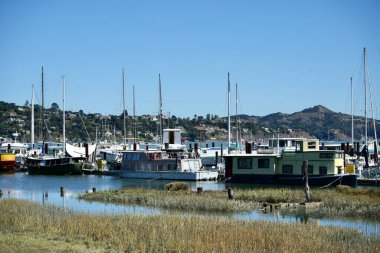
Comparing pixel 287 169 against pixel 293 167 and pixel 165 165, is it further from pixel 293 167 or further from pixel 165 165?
pixel 165 165

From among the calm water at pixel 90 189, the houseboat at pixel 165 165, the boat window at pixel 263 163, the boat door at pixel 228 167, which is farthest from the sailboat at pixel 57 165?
the boat window at pixel 263 163

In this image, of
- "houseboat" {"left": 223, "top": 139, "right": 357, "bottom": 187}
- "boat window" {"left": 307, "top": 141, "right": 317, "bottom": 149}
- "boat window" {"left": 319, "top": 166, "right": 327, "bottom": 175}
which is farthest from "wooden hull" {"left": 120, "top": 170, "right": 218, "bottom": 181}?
"boat window" {"left": 319, "top": 166, "right": 327, "bottom": 175}

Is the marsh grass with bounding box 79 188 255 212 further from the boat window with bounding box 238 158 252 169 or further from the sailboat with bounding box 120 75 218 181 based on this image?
the sailboat with bounding box 120 75 218 181

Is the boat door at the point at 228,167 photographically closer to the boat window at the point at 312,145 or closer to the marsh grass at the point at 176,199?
the boat window at the point at 312,145

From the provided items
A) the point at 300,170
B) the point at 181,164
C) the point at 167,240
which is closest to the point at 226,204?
the point at 167,240

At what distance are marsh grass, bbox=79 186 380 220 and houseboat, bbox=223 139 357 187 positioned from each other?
11.6m

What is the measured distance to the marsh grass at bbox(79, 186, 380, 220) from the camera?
120 ft

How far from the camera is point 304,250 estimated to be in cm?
2270

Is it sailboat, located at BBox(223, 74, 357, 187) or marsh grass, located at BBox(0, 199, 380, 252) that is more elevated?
sailboat, located at BBox(223, 74, 357, 187)

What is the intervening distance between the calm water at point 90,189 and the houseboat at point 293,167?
2.71 m

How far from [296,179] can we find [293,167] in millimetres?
1432

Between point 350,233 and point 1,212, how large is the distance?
17.4m

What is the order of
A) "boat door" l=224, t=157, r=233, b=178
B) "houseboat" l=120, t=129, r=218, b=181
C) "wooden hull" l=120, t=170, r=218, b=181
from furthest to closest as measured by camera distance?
"houseboat" l=120, t=129, r=218, b=181, "wooden hull" l=120, t=170, r=218, b=181, "boat door" l=224, t=157, r=233, b=178

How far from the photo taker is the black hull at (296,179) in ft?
185
